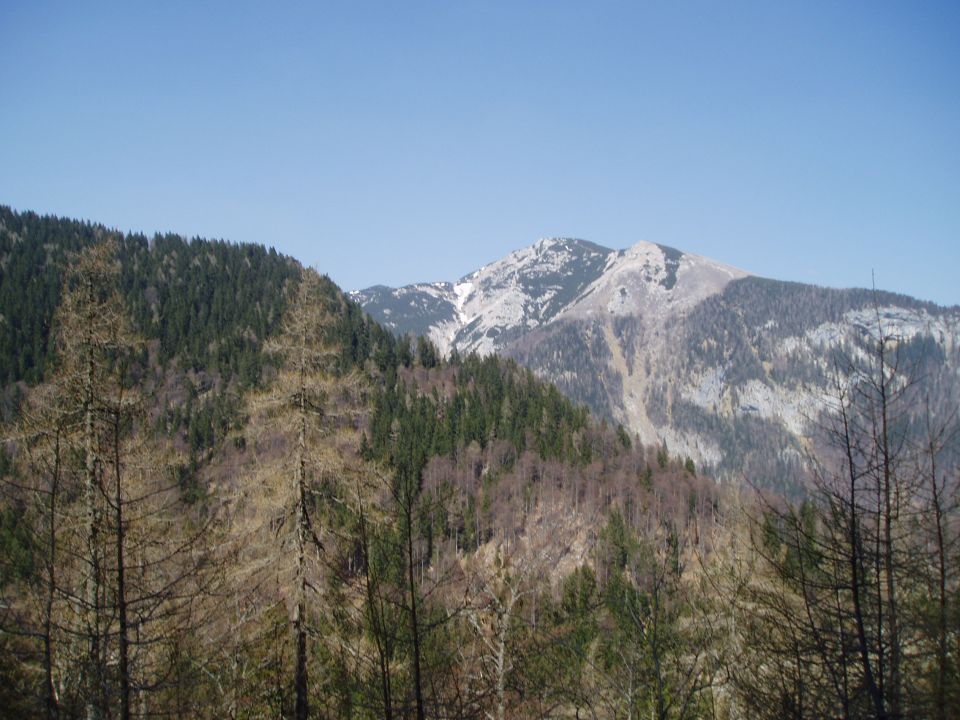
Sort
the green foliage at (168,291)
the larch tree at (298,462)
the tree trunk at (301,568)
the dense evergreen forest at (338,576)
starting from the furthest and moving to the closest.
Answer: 1. the green foliage at (168,291)
2. the larch tree at (298,462)
3. the tree trunk at (301,568)
4. the dense evergreen forest at (338,576)

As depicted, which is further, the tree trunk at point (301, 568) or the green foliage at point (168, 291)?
the green foliage at point (168, 291)

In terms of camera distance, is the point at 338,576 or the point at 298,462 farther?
the point at 298,462

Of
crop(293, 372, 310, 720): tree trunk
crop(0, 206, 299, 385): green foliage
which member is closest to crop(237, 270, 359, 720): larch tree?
crop(293, 372, 310, 720): tree trunk

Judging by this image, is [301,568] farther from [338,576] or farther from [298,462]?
[338,576]

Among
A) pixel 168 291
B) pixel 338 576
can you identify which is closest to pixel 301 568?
pixel 338 576

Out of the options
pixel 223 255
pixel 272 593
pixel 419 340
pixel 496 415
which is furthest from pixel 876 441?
pixel 223 255

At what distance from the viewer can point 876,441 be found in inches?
254

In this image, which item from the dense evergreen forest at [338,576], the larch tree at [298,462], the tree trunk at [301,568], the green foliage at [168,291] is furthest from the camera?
the green foliage at [168,291]

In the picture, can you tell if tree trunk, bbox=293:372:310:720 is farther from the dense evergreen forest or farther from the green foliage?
the green foliage

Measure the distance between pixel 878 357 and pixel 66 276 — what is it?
11916mm

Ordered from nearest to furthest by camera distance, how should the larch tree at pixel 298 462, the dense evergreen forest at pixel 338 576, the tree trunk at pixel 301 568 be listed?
the dense evergreen forest at pixel 338 576
the tree trunk at pixel 301 568
the larch tree at pixel 298 462

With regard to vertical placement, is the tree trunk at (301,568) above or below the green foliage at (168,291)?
below

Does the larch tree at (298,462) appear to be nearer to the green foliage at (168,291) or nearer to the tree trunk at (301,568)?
the tree trunk at (301,568)

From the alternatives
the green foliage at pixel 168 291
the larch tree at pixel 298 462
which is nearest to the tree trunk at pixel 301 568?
the larch tree at pixel 298 462
